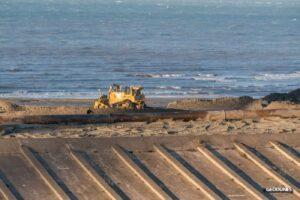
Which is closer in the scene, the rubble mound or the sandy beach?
the sandy beach

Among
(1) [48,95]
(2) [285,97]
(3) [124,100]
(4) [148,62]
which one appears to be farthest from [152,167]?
(4) [148,62]

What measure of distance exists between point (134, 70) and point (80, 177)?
37.5m

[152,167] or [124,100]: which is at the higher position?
[152,167]

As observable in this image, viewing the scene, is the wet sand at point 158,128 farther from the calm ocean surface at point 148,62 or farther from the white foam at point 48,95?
the calm ocean surface at point 148,62

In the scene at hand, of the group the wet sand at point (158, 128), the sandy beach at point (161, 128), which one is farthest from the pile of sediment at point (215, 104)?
the wet sand at point (158, 128)

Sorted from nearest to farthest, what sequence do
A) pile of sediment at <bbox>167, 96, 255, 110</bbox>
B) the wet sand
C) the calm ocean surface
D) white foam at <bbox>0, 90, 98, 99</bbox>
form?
the wet sand, pile of sediment at <bbox>167, 96, 255, 110</bbox>, white foam at <bbox>0, 90, 98, 99</bbox>, the calm ocean surface

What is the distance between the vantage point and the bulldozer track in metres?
11.3

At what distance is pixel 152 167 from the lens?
12031 mm

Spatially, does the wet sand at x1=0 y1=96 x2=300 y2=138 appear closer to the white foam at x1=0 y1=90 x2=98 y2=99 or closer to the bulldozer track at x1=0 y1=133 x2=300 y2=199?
the bulldozer track at x1=0 y1=133 x2=300 y2=199

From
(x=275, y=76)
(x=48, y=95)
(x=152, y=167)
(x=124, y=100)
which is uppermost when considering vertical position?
(x=152, y=167)

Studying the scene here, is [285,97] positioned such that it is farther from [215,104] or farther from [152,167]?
[152,167]

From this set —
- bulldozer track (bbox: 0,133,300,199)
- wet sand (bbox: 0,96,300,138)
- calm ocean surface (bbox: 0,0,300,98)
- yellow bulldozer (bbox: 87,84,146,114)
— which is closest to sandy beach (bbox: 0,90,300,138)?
wet sand (bbox: 0,96,300,138)

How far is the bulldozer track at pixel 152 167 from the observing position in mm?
11273

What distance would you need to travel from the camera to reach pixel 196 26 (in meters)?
100
